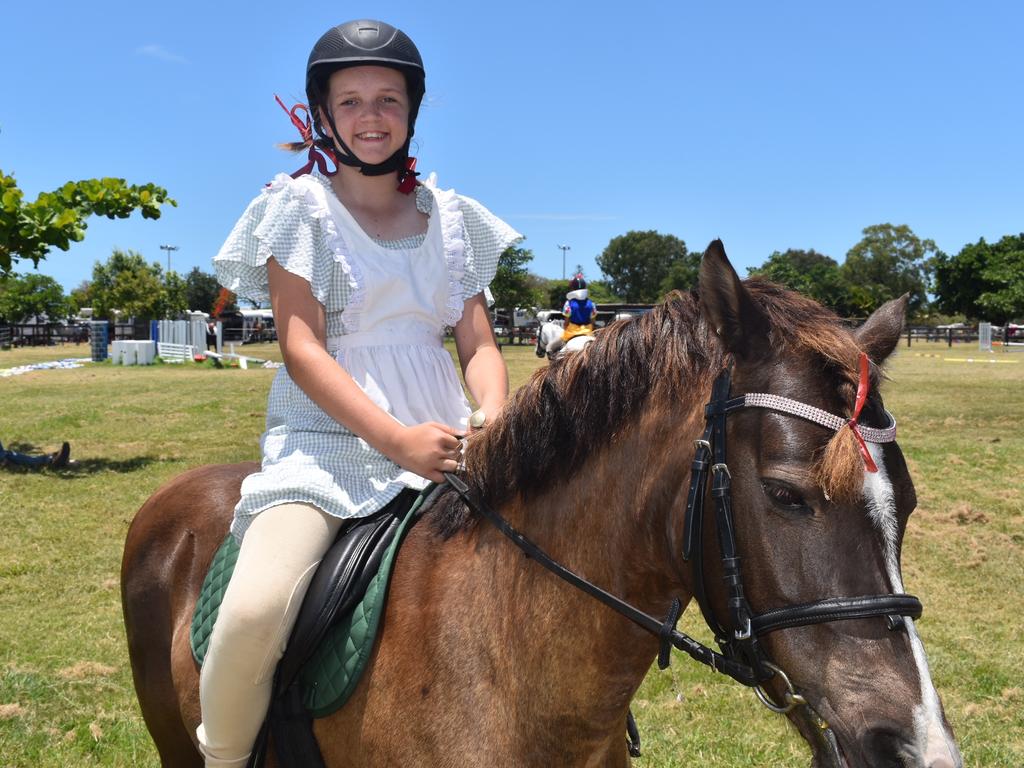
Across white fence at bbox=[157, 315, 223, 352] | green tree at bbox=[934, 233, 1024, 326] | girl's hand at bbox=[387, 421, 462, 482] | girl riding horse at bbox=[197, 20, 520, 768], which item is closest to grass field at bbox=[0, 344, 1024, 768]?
girl's hand at bbox=[387, 421, 462, 482]

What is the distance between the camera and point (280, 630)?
2010 mm

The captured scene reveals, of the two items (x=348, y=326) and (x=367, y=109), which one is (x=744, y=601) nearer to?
(x=348, y=326)

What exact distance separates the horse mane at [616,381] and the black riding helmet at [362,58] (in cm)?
87

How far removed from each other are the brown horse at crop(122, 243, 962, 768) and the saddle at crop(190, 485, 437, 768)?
51mm

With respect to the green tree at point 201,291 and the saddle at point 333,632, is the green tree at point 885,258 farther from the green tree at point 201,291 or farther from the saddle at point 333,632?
the saddle at point 333,632

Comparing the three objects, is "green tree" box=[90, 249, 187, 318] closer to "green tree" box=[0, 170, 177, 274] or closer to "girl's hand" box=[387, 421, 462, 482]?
"green tree" box=[0, 170, 177, 274]

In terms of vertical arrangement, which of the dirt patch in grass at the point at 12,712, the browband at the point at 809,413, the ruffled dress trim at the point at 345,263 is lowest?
the dirt patch in grass at the point at 12,712

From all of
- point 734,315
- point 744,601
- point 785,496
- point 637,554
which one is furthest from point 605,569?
point 734,315

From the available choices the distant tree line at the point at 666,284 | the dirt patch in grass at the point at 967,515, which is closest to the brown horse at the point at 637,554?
the dirt patch in grass at the point at 967,515

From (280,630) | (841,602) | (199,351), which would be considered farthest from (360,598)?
(199,351)

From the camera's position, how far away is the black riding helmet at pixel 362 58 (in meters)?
2.24

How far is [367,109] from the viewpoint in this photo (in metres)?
2.31

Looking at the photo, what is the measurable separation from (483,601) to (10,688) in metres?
4.19

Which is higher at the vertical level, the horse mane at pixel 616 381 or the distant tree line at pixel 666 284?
the distant tree line at pixel 666 284
